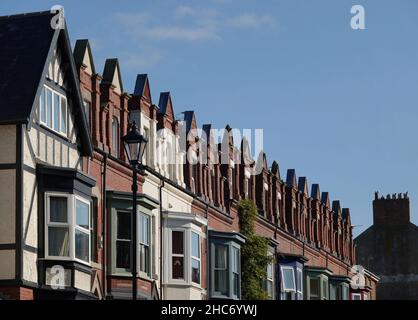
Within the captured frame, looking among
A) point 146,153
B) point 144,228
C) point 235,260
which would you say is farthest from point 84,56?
point 235,260

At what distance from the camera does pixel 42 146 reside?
32062 mm

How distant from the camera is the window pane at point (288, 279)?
2151 inches

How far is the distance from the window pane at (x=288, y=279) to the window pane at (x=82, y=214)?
22.6 meters

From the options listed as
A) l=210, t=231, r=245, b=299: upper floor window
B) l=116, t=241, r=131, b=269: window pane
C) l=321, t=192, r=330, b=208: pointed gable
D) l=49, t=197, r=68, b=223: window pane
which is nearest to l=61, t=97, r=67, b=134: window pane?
l=49, t=197, r=68, b=223: window pane

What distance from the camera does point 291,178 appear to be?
62.4 meters

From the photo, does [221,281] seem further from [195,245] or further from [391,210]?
[391,210]

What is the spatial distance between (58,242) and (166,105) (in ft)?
38.4

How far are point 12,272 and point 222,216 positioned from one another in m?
18.1

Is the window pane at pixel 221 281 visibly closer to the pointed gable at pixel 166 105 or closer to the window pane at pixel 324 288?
the pointed gable at pixel 166 105

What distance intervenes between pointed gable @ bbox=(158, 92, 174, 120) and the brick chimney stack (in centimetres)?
5279

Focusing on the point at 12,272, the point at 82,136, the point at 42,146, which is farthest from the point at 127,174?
the point at 12,272

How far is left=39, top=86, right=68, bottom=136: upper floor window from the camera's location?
3234cm

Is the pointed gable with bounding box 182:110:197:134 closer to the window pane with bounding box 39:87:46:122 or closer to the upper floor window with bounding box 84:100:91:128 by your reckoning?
the upper floor window with bounding box 84:100:91:128

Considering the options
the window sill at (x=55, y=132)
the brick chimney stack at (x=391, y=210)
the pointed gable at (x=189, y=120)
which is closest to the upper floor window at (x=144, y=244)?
the window sill at (x=55, y=132)
